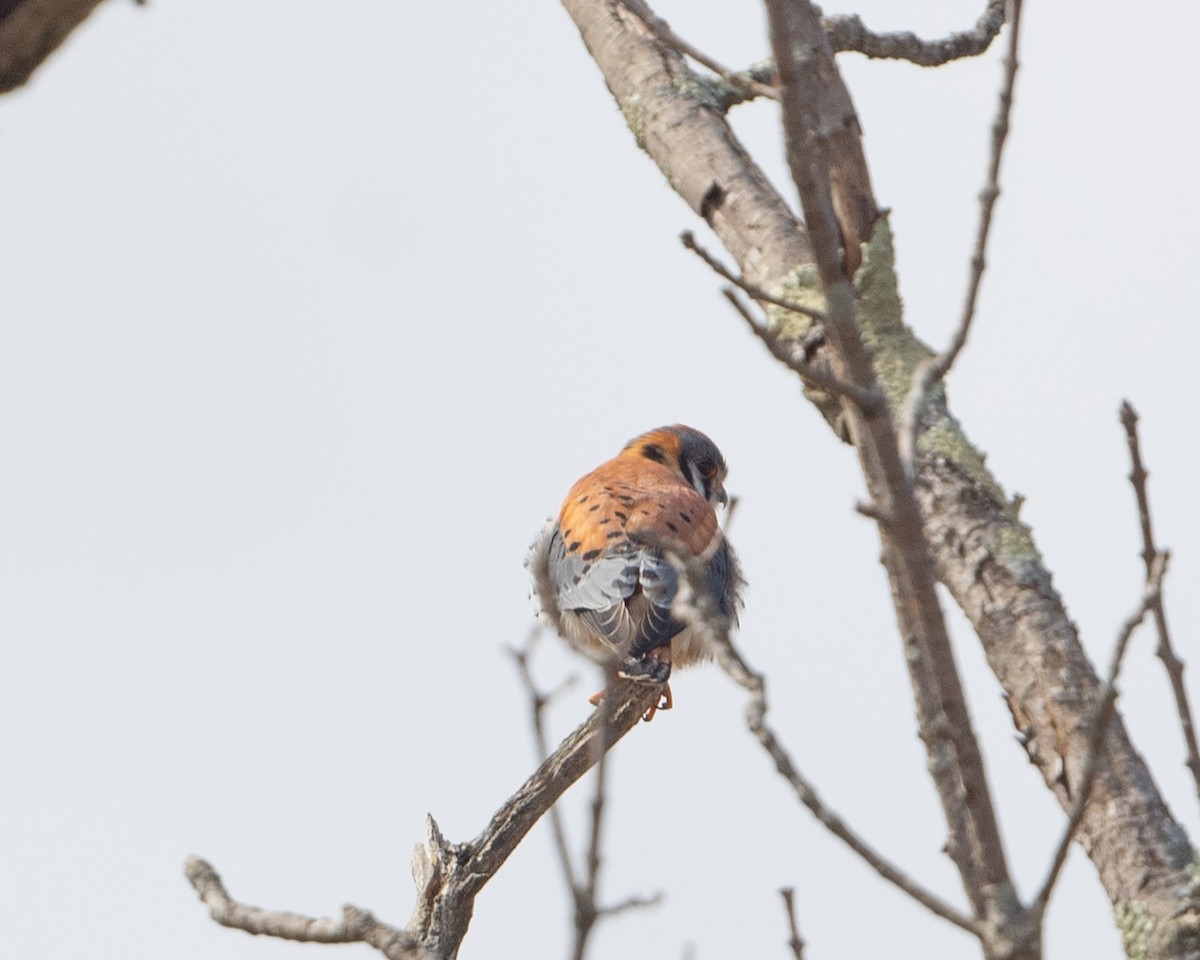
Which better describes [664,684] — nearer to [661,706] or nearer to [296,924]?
[661,706]

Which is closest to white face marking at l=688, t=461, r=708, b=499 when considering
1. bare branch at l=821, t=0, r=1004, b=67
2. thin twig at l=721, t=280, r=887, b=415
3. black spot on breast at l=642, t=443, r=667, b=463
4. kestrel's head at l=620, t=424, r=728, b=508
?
kestrel's head at l=620, t=424, r=728, b=508

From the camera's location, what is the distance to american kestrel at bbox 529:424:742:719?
5.52 metres

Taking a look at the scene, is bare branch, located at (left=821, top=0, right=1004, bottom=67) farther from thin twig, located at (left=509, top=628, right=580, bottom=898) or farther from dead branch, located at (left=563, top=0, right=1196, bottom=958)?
thin twig, located at (left=509, top=628, right=580, bottom=898)

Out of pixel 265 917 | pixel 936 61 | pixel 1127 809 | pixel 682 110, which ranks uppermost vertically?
pixel 936 61

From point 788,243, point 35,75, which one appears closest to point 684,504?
point 788,243

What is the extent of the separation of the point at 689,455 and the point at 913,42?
3.03 m

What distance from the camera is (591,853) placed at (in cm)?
152

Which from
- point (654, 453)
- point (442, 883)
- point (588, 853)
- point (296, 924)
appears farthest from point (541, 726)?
point (654, 453)

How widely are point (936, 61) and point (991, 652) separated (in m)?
2.49

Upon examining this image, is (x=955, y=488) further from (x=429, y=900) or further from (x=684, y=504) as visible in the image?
(x=684, y=504)

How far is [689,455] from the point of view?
24.8ft

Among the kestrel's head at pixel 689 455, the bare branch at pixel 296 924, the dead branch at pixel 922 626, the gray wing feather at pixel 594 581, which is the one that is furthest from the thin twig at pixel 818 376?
the kestrel's head at pixel 689 455

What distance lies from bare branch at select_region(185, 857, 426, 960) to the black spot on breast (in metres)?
4.92

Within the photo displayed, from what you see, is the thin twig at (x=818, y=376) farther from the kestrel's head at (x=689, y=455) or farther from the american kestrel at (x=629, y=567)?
the kestrel's head at (x=689, y=455)
